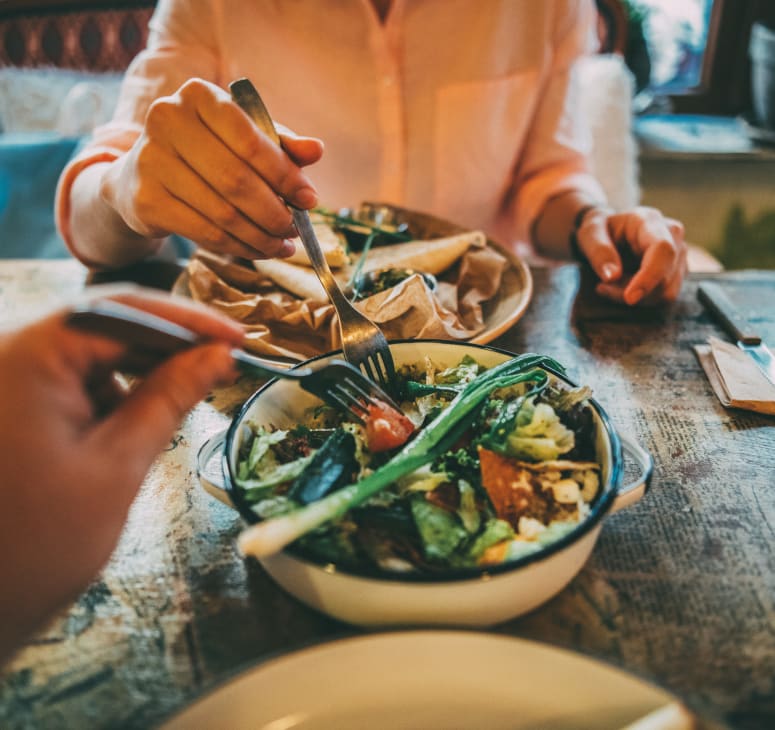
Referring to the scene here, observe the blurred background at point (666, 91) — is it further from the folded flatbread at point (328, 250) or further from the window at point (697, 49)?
the folded flatbread at point (328, 250)

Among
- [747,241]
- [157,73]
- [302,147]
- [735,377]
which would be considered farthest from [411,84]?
[747,241]

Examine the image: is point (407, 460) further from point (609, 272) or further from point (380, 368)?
point (609, 272)

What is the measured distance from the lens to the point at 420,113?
158cm

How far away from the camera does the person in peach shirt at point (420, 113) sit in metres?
1.21

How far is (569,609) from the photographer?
1.91ft

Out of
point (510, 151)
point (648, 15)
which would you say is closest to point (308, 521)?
point (510, 151)

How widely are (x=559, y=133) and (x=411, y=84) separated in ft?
1.43

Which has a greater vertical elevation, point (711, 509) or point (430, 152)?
point (430, 152)

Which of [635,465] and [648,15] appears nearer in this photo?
[635,465]

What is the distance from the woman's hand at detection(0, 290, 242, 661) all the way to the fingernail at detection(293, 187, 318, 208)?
0.39 metres

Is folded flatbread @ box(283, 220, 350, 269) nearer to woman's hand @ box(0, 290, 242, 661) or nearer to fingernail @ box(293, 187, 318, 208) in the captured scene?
fingernail @ box(293, 187, 318, 208)

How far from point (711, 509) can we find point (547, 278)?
673 mm

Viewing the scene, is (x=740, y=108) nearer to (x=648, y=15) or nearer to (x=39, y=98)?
(x=648, y=15)

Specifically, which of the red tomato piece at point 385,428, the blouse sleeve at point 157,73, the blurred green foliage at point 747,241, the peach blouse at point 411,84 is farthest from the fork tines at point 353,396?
the blurred green foliage at point 747,241
